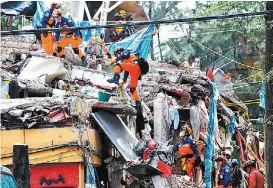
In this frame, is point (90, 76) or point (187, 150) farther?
point (90, 76)

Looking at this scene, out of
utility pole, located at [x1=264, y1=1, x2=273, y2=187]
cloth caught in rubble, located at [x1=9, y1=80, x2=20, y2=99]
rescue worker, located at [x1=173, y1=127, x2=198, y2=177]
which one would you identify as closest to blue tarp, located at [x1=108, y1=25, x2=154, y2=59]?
rescue worker, located at [x1=173, y1=127, x2=198, y2=177]

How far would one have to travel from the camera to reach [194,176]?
17484 mm

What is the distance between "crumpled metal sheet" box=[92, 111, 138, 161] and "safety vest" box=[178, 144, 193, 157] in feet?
6.85

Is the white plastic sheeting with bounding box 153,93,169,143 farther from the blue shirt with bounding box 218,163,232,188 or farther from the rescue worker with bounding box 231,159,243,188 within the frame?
the blue shirt with bounding box 218,163,232,188

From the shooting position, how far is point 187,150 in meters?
15.9

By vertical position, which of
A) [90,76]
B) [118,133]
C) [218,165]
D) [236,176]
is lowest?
[236,176]

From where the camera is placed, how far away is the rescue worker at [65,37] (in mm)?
15844

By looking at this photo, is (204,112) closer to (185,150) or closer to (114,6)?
(185,150)

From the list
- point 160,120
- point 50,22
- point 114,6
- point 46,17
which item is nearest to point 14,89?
point 50,22

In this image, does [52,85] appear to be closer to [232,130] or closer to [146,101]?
[146,101]

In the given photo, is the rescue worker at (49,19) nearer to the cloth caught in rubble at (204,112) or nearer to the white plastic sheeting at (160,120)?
the white plastic sheeting at (160,120)

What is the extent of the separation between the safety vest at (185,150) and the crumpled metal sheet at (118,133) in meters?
2.09

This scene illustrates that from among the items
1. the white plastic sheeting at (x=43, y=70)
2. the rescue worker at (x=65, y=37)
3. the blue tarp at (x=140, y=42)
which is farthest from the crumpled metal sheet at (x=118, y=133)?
the blue tarp at (x=140, y=42)

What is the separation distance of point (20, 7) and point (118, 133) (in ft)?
42.1
